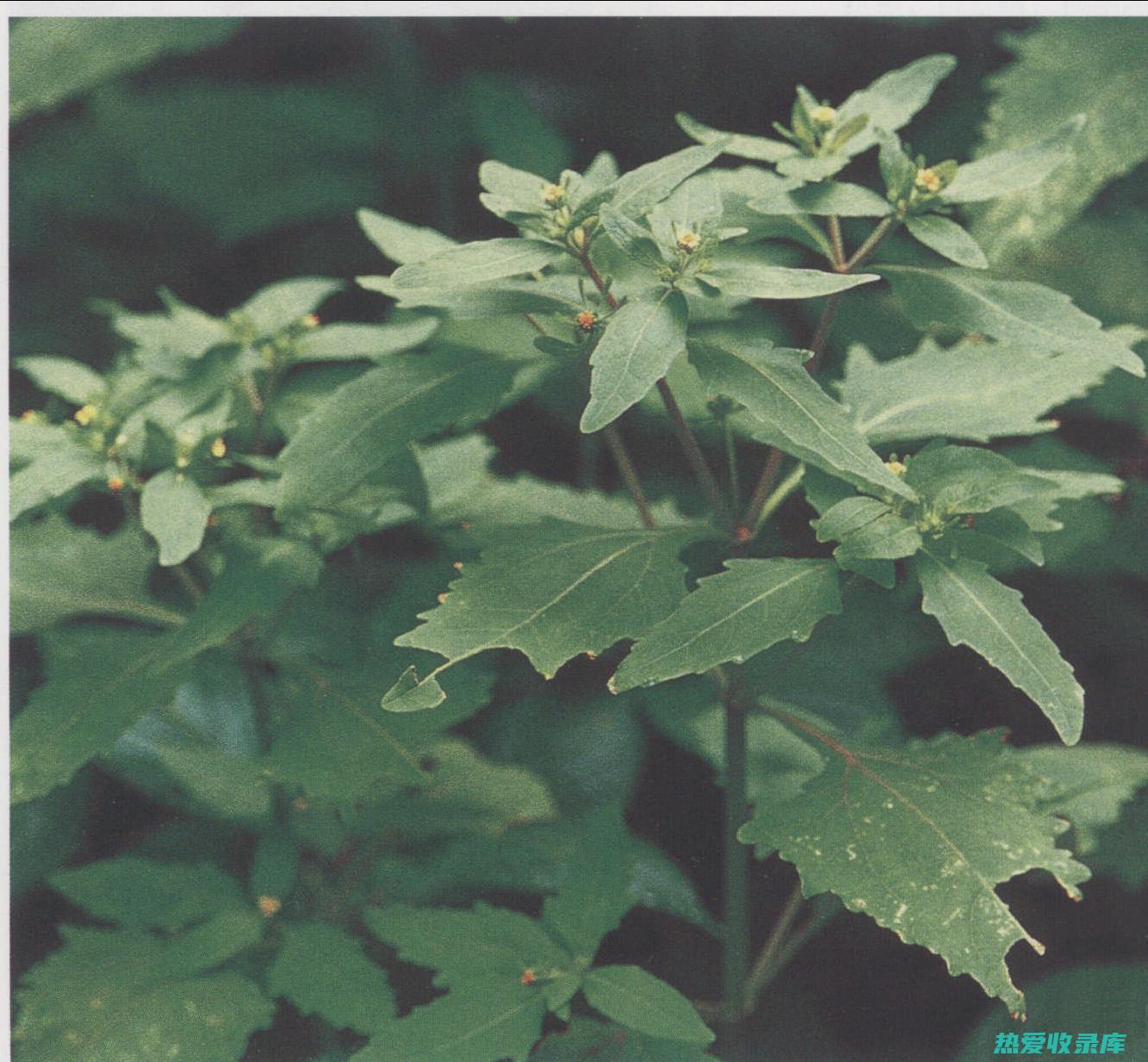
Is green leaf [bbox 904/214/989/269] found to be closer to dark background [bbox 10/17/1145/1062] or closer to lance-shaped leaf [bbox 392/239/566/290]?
lance-shaped leaf [bbox 392/239/566/290]

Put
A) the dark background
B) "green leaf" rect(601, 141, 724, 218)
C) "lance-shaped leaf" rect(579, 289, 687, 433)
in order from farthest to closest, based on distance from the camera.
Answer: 1. the dark background
2. "green leaf" rect(601, 141, 724, 218)
3. "lance-shaped leaf" rect(579, 289, 687, 433)

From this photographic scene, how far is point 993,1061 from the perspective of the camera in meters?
1.66

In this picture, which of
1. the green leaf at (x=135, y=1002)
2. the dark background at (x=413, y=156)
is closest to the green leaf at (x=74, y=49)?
the dark background at (x=413, y=156)

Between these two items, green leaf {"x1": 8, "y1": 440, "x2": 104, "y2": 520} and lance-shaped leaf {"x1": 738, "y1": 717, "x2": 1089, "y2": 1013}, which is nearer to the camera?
lance-shaped leaf {"x1": 738, "y1": 717, "x2": 1089, "y2": 1013}

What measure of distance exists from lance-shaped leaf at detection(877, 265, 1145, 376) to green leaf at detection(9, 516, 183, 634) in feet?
3.17

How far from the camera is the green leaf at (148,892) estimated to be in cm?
162

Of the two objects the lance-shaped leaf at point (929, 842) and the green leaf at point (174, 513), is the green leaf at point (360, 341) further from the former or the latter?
the lance-shaped leaf at point (929, 842)

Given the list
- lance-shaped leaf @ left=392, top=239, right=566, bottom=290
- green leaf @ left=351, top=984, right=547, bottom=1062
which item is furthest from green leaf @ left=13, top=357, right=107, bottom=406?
green leaf @ left=351, top=984, right=547, bottom=1062

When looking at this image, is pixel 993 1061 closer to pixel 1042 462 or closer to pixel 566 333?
pixel 1042 462

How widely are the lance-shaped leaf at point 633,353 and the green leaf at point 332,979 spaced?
744 mm

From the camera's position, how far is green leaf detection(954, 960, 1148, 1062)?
1715 mm

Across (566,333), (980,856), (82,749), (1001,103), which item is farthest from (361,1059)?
(1001,103)

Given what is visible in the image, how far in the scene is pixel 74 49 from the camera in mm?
2451

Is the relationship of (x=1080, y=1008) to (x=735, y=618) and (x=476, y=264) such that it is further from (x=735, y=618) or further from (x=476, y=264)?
(x=476, y=264)
